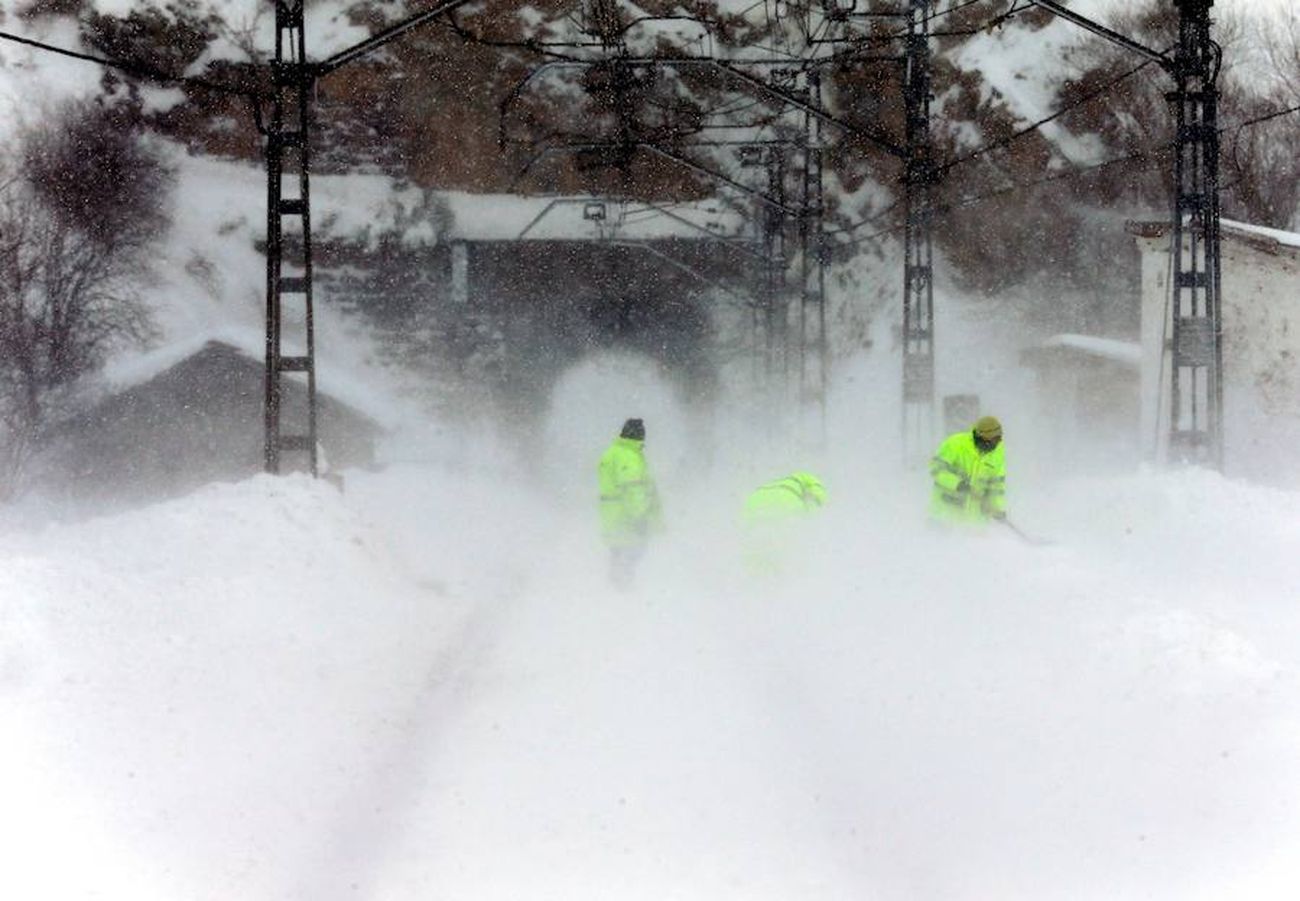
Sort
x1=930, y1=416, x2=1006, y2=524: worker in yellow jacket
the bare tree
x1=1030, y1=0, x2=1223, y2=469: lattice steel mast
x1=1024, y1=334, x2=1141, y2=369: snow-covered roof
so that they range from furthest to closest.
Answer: the bare tree < x1=1024, y1=334, x2=1141, y2=369: snow-covered roof < x1=1030, y1=0, x2=1223, y2=469: lattice steel mast < x1=930, y1=416, x2=1006, y2=524: worker in yellow jacket

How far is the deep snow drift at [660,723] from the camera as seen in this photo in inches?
248

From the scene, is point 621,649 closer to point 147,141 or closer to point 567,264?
point 567,264

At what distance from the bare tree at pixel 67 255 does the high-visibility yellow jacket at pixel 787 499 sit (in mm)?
30364

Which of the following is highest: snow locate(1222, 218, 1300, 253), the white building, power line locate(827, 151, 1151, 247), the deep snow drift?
power line locate(827, 151, 1151, 247)

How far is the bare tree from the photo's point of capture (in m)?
38.6

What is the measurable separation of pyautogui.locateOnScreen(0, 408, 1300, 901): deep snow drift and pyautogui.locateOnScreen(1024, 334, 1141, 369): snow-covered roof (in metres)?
17.7

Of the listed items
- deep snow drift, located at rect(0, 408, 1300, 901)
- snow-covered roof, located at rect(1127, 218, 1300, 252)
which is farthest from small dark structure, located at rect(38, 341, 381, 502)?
deep snow drift, located at rect(0, 408, 1300, 901)

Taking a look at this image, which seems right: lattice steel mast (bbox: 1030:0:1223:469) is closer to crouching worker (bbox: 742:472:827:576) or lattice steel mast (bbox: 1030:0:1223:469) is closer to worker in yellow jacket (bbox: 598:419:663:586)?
crouching worker (bbox: 742:472:827:576)

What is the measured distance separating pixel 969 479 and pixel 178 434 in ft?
95.5

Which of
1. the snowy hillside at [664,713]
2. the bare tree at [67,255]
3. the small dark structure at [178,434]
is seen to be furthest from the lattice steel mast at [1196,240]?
the bare tree at [67,255]

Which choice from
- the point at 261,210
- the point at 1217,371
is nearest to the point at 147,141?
the point at 261,210

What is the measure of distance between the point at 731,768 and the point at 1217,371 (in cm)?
1095

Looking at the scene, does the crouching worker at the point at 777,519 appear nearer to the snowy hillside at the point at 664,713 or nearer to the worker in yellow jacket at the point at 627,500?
the snowy hillside at the point at 664,713

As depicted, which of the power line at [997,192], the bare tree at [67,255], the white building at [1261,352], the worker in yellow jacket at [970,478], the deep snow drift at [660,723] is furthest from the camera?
the bare tree at [67,255]
